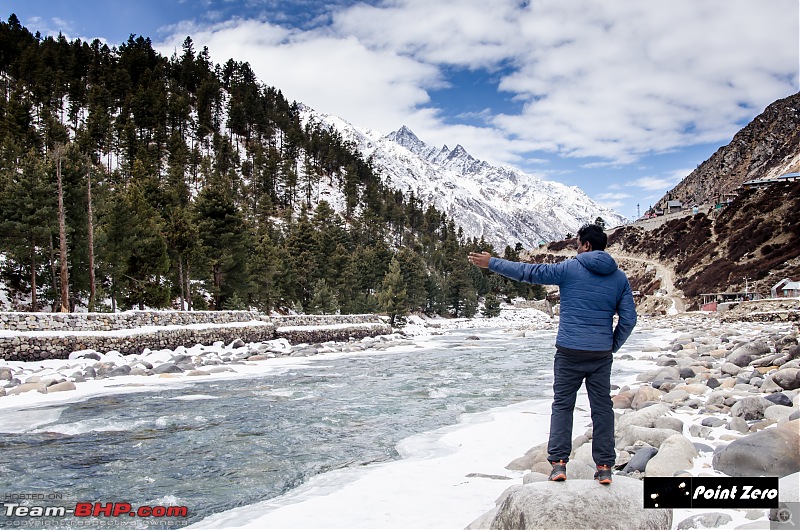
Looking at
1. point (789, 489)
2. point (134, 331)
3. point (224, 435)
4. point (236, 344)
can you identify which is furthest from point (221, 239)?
point (789, 489)

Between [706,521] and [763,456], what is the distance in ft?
5.68

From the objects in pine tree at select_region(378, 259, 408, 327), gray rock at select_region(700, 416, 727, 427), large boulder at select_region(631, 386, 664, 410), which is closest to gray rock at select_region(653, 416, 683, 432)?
gray rock at select_region(700, 416, 727, 427)

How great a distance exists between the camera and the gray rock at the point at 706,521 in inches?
170

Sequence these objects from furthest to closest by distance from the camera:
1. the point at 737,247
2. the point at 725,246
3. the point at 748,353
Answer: the point at 725,246 < the point at 737,247 < the point at 748,353

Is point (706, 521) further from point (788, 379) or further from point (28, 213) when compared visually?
point (28, 213)

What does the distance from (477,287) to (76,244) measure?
262ft

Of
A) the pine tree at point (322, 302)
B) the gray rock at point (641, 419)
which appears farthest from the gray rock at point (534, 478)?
the pine tree at point (322, 302)

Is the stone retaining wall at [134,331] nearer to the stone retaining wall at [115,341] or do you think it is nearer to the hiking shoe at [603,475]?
the stone retaining wall at [115,341]

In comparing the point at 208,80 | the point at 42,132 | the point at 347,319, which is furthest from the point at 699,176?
the point at 42,132

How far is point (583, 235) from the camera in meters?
5.18

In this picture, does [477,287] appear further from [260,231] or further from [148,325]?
[148,325]

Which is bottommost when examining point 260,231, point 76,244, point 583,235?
point 583,235

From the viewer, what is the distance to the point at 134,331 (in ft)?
82.7

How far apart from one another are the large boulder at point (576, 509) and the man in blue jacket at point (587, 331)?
457mm
